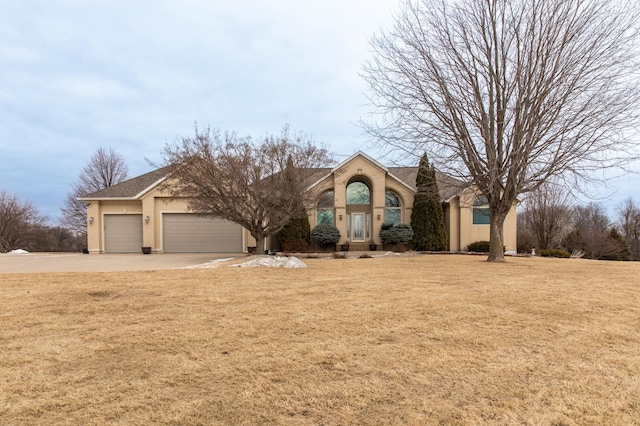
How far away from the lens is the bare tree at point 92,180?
36094 millimetres

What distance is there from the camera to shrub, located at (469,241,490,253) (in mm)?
20891

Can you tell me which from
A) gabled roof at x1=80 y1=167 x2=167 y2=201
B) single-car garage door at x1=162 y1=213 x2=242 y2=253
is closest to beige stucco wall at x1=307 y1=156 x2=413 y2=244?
single-car garage door at x1=162 y1=213 x2=242 y2=253

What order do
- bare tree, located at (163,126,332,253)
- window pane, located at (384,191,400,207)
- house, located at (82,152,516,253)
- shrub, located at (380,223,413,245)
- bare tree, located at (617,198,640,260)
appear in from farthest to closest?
bare tree, located at (617,198,640,260), window pane, located at (384,191,400,207), house, located at (82,152,516,253), shrub, located at (380,223,413,245), bare tree, located at (163,126,332,253)

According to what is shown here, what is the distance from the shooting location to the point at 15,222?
113 ft

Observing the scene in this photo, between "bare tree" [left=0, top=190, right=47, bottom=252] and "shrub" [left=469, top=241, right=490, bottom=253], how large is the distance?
3818 cm

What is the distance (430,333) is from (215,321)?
9.00 ft

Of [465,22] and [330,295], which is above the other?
[465,22]

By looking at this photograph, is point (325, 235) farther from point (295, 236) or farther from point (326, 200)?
point (326, 200)

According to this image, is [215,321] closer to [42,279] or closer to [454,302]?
[454,302]

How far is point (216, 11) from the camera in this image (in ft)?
37.3

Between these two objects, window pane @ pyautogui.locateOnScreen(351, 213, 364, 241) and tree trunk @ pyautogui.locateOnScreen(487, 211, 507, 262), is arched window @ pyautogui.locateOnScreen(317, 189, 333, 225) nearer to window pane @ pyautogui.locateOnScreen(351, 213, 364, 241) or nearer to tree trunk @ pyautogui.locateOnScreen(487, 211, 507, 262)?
window pane @ pyautogui.locateOnScreen(351, 213, 364, 241)

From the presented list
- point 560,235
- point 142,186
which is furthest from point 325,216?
point 560,235

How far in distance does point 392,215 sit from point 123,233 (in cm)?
1635

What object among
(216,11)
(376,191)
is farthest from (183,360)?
(376,191)
